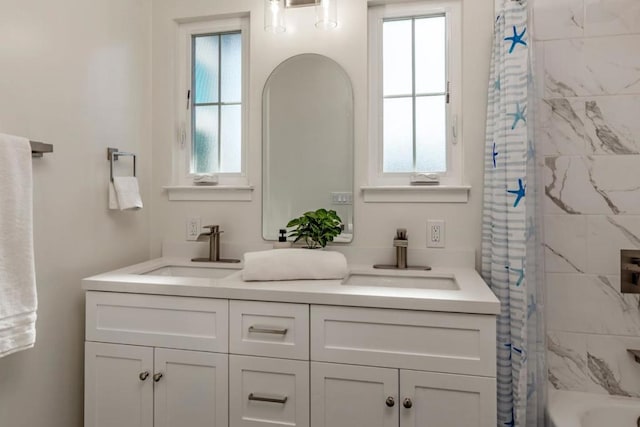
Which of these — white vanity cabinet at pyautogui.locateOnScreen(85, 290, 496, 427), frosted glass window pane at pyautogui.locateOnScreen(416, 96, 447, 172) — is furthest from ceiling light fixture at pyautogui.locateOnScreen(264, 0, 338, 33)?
white vanity cabinet at pyautogui.locateOnScreen(85, 290, 496, 427)

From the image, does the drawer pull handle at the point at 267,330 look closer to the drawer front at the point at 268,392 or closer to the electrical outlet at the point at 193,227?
the drawer front at the point at 268,392

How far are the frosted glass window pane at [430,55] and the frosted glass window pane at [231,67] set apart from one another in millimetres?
820

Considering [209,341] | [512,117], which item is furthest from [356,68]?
[209,341]

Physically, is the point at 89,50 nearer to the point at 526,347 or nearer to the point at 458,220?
the point at 458,220

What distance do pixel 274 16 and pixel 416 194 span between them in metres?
0.97

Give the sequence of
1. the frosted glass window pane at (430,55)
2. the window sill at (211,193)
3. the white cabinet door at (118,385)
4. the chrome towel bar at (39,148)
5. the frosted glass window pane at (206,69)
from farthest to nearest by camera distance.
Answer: the frosted glass window pane at (206,69) → the window sill at (211,193) → the frosted glass window pane at (430,55) → the white cabinet door at (118,385) → the chrome towel bar at (39,148)

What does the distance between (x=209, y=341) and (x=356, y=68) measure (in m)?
1.24

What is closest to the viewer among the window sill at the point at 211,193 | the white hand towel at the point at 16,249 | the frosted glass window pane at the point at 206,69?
the white hand towel at the point at 16,249

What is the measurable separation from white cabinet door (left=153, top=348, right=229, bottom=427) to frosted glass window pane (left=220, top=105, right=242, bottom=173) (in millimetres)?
905

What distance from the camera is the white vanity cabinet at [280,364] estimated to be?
3.90ft

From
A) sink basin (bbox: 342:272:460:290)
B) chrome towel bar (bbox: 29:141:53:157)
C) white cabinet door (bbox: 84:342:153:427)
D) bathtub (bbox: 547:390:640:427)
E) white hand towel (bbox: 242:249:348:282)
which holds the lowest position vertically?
bathtub (bbox: 547:390:640:427)

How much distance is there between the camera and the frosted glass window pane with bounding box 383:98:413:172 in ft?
5.82

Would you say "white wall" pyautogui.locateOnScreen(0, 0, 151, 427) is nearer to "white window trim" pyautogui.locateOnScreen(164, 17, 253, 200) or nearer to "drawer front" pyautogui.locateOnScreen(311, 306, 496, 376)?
"white window trim" pyautogui.locateOnScreen(164, 17, 253, 200)

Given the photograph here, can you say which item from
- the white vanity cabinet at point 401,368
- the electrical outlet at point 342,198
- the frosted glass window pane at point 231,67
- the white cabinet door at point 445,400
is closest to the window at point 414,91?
the electrical outlet at point 342,198
